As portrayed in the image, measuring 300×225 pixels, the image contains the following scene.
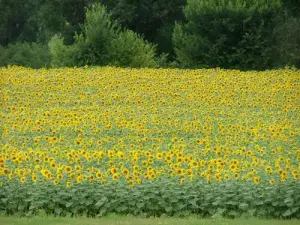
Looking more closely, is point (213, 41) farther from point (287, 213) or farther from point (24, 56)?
point (24, 56)

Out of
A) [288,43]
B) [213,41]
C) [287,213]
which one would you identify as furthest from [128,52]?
[287,213]

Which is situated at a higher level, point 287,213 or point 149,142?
point 287,213

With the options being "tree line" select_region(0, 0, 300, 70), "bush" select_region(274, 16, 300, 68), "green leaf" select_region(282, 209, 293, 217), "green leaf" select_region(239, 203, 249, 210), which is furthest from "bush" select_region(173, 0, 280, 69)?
"green leaf" select_region(282, 209, 293, 217)

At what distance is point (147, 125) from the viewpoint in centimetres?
1569

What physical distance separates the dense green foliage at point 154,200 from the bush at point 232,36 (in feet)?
55.6

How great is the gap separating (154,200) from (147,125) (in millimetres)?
5762

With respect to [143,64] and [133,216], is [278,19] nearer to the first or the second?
[143,64]

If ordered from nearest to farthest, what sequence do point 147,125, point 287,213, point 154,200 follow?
point 287,213, point 154,200, point 147,125

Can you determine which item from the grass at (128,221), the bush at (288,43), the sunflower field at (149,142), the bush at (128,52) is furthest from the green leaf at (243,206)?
the bush at (288,43)

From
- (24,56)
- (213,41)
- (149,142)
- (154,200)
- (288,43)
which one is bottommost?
(24,56)

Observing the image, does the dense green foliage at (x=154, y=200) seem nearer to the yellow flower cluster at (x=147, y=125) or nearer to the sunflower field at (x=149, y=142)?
the sunflower field at (x=149, y=142)

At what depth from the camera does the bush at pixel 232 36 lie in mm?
26797

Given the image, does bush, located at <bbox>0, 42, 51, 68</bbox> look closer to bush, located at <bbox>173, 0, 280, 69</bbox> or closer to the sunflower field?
bush, located at <bbox>173, 0, 280, 69</bbox>

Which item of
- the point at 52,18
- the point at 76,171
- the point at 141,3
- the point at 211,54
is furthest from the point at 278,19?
the point at 76,171
